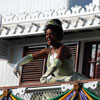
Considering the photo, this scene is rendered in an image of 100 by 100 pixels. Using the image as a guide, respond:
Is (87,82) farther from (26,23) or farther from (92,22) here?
(26,23)

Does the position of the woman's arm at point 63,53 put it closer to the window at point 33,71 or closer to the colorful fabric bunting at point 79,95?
the colorful fabric bunting at point 79,95

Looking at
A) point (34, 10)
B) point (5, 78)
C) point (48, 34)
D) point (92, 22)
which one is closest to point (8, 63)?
point (5, 78)

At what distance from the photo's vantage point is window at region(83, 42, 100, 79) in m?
14.6

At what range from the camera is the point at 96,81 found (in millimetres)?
6254

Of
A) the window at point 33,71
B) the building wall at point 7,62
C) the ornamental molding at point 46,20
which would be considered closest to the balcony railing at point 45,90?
the ornamental molding at point 46,20

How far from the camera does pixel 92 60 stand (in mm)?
14703

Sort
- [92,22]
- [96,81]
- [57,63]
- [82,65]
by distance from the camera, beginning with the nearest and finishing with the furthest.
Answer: [96,81] → [57,63] → [92,22] → [82,65]

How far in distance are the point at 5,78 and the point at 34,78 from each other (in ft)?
2.75

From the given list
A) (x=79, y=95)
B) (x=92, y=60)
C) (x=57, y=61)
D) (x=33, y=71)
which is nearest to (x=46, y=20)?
(x=92, y=60)

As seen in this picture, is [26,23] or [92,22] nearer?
[92,22]

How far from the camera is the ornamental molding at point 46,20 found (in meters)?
13.7

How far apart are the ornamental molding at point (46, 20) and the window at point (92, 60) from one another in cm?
96

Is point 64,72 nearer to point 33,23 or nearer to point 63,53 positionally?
point 63,53

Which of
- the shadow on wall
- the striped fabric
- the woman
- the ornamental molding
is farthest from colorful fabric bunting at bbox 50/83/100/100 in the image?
the shadow on wall
